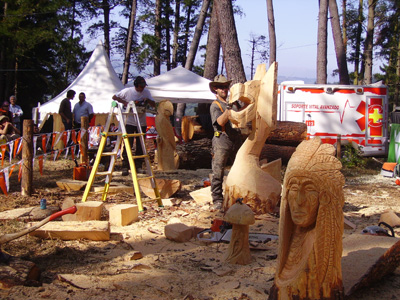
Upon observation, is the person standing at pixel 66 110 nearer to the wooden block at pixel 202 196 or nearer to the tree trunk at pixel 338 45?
the wooden block at pixel 202 196

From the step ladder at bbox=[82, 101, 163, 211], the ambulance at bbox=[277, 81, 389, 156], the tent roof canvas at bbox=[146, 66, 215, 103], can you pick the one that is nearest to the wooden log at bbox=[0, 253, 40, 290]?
the step ladder at bbox=[82, 101, 163, 211]

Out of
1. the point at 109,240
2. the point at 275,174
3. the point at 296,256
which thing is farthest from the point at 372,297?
the point at 275,174

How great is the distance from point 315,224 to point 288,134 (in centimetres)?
746

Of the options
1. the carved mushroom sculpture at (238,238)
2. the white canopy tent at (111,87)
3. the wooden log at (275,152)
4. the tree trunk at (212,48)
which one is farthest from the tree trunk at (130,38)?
the carved mushroom sculpture at (238,238)

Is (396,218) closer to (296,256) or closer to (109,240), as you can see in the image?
(296,256)

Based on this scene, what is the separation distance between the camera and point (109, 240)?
440 centimetres

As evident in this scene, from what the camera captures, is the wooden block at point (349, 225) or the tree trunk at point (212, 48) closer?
the wooden block at point (349, 225)

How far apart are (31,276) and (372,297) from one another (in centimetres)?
250

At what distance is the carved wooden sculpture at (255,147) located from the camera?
208 inches

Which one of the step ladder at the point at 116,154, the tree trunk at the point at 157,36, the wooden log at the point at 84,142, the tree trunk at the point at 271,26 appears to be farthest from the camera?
the tree trunk at the point at 157,36

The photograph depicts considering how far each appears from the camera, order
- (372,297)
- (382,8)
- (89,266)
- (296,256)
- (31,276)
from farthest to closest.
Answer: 1. (382,8)
2. (89,266)
3. (31,276)
4. (372,297)
5. (296,256)

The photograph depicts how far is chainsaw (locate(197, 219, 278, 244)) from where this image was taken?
4.37 meters

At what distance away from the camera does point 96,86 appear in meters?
13.9

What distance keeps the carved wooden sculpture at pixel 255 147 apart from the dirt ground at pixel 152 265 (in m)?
0.27
